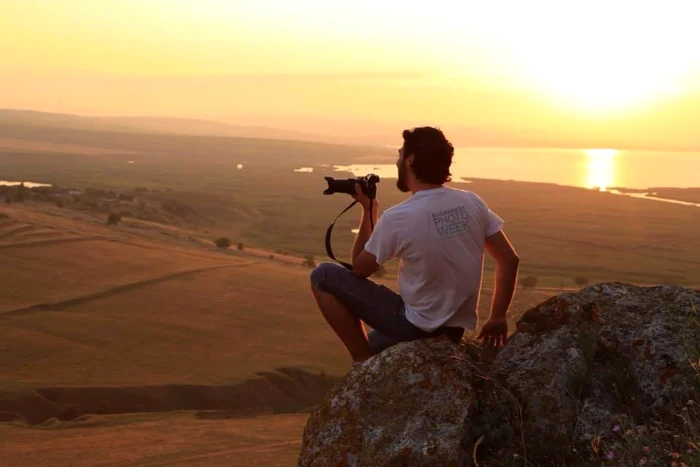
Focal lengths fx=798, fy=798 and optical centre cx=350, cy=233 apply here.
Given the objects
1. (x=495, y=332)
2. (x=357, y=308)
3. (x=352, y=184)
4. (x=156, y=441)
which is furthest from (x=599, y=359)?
(x=156, y=441)

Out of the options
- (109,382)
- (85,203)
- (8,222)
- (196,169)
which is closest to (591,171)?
(196,169)

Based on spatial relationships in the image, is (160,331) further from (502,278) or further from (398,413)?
(398,413)

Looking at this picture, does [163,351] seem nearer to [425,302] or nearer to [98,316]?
[98,316]

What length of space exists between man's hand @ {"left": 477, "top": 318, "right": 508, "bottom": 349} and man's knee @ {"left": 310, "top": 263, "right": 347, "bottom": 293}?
1026mm

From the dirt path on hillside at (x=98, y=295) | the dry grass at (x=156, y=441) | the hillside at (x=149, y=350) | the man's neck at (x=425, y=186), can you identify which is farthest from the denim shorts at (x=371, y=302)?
the dirt path on hillside at (x=98, y=295)

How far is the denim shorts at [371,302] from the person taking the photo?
17.2 feet

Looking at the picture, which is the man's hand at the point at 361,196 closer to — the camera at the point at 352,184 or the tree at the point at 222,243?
the camera at the point at 352,184

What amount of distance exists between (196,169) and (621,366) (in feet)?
436

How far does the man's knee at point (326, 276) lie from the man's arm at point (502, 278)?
3.32 feet

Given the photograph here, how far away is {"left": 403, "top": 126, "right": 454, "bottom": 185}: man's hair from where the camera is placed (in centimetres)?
480

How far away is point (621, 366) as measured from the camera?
15.4 feet

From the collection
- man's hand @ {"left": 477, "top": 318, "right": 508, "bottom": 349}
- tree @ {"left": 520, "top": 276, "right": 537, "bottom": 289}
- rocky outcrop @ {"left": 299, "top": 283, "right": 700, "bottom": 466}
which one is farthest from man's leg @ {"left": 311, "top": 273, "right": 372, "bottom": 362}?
tree @ {"left": 520, "top": 276, "right": 537, "bottom": 289}

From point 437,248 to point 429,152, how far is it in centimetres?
58

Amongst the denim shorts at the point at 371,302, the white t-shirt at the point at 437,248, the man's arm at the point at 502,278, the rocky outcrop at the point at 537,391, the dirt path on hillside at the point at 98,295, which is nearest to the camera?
the rocky outcrop at the point at 537,391
